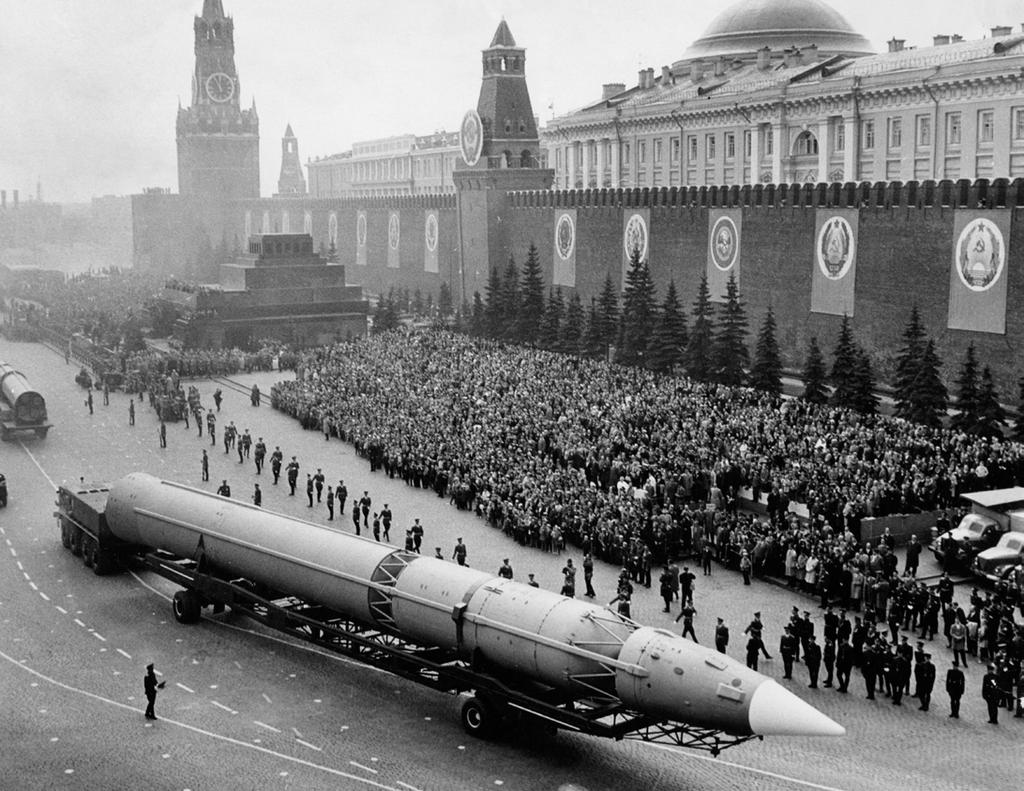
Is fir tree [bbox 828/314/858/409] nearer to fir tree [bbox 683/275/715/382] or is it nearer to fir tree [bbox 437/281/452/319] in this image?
fir tree [bbox 683/275/715/382]

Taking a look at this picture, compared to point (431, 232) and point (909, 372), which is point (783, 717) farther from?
point (431, 232)

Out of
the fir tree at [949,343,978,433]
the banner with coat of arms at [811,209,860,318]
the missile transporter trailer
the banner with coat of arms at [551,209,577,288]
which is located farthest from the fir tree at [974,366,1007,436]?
the banner with coat of arms at [551,209,577,288]

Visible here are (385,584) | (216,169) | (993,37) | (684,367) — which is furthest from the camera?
(216,169)

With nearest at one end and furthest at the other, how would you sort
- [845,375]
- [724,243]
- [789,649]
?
1. [789,649]
2. [845,375]
3. [724,243]

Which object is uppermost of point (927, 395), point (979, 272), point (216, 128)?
point (216, 128)

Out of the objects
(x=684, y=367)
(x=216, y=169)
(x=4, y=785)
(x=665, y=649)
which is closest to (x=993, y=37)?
(x=684, y=367)

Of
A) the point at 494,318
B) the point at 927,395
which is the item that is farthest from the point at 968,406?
the point at 494,318

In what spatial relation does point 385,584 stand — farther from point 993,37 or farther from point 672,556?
point 993,37
